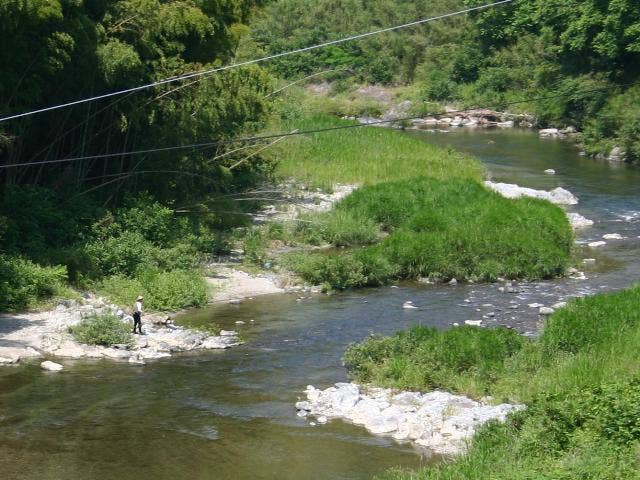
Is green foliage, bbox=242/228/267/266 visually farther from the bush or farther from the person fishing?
the bush

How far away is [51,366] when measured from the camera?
17828 mm

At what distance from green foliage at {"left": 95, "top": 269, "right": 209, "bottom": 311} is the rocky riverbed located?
682 mm

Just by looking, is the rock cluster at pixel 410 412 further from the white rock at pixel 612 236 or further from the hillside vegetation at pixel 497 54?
the hillside vegetation at pixel 497 54

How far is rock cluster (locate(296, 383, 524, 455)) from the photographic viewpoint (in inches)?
585

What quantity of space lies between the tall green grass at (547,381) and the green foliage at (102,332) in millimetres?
4250

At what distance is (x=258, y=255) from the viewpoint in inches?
1003

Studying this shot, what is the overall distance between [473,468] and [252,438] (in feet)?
12.8

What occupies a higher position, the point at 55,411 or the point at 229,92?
the point at 229,92

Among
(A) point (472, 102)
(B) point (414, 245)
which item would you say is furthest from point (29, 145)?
(A) point (472, 102)

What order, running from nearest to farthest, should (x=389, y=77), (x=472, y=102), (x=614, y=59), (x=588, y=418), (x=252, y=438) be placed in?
1. (x=588, y=418)
2. (x=252, y=438)
3. (x=614, y=59)
4. (x=472, y=102)
5. (x=389, y=77)

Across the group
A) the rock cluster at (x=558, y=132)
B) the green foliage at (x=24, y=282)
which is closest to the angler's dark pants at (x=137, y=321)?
the green foliage at (x=24, y=282)

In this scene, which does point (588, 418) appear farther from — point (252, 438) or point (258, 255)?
point (258, 255)

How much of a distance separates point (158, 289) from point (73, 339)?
119 inches

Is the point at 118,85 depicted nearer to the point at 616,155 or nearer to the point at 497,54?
the point at 616,155
